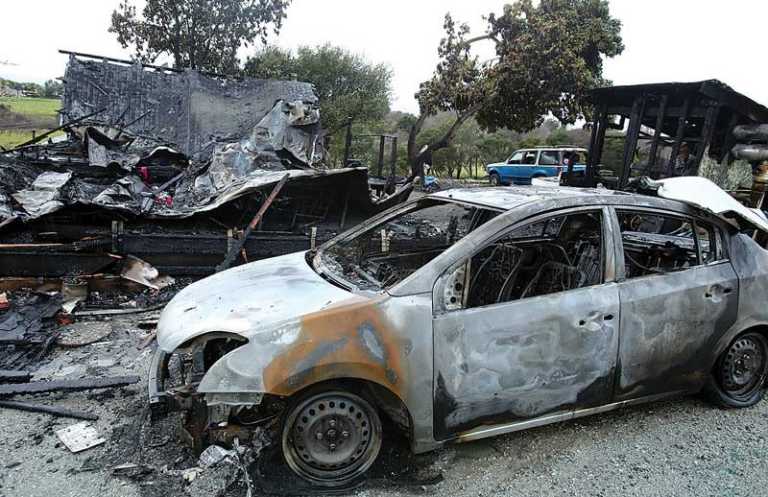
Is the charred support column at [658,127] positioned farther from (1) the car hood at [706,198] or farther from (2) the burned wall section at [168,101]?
(2) the burned wall section at [168,101]

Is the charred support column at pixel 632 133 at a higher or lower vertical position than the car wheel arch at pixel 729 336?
higher

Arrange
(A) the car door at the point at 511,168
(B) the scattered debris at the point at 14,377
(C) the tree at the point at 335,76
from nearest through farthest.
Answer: (B) the scattered debris at the point at 14,377
(A) the car door at the point at 511,168
(C) the tree at the point at 335,76

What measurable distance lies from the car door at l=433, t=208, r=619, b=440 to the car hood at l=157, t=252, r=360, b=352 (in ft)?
2.24

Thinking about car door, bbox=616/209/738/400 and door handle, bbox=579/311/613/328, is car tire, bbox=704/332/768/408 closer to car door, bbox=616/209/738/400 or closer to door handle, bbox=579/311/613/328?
car door, bbox=616/209/738/400

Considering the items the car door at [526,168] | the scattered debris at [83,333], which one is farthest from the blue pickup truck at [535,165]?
the scattered debris at [83,333]

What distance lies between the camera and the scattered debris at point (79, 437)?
10.1 ft

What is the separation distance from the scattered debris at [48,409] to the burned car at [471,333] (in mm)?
650

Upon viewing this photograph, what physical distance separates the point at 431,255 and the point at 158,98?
33.7 ft

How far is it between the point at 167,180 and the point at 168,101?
3967 millimetres

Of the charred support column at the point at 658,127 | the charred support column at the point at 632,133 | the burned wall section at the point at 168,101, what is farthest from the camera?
the burned wall section at the point at 168,101

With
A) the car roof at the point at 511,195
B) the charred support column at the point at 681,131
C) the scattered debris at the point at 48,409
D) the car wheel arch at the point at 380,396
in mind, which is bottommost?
the scattered debris at the point at 48,409

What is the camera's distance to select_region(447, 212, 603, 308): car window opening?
3428 mm

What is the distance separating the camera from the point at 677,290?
10.8ft

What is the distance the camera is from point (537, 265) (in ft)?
12.0
